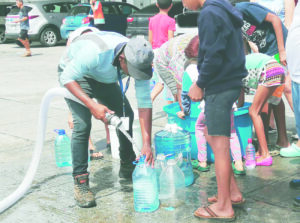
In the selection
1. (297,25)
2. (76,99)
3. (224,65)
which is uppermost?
(297,25)

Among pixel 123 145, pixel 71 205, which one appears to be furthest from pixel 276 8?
pixel 71 205

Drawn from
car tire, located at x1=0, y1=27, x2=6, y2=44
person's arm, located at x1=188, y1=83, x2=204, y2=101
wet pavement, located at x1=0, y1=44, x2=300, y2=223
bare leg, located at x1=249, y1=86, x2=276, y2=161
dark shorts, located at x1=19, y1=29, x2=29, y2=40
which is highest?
person's arm, located at x1=188, y1=83, x2=204, y2=101

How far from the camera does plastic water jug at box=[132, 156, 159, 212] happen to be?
12.1 ft

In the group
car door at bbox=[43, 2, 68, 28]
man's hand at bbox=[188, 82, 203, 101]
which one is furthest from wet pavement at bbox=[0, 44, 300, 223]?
car door at bbox=[43, 2, 68, 28]

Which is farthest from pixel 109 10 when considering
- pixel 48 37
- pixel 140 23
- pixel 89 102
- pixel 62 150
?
pixel 89 102

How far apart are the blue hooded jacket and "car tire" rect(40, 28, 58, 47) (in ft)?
53.9

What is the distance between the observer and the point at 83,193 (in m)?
3.87

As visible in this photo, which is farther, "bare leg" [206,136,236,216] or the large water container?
the large water container

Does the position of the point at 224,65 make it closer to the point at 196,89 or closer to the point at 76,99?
the point at 196,89

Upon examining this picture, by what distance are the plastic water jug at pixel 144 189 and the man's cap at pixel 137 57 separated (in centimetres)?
67

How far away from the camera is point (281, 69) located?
4477mm

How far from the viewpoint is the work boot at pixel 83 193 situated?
3.81 meters

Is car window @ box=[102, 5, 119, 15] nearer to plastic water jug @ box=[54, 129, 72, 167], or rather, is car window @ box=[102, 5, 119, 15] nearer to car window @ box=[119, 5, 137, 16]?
car window @ box=[119, 5, 137, 16]

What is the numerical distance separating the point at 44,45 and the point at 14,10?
1.79m
